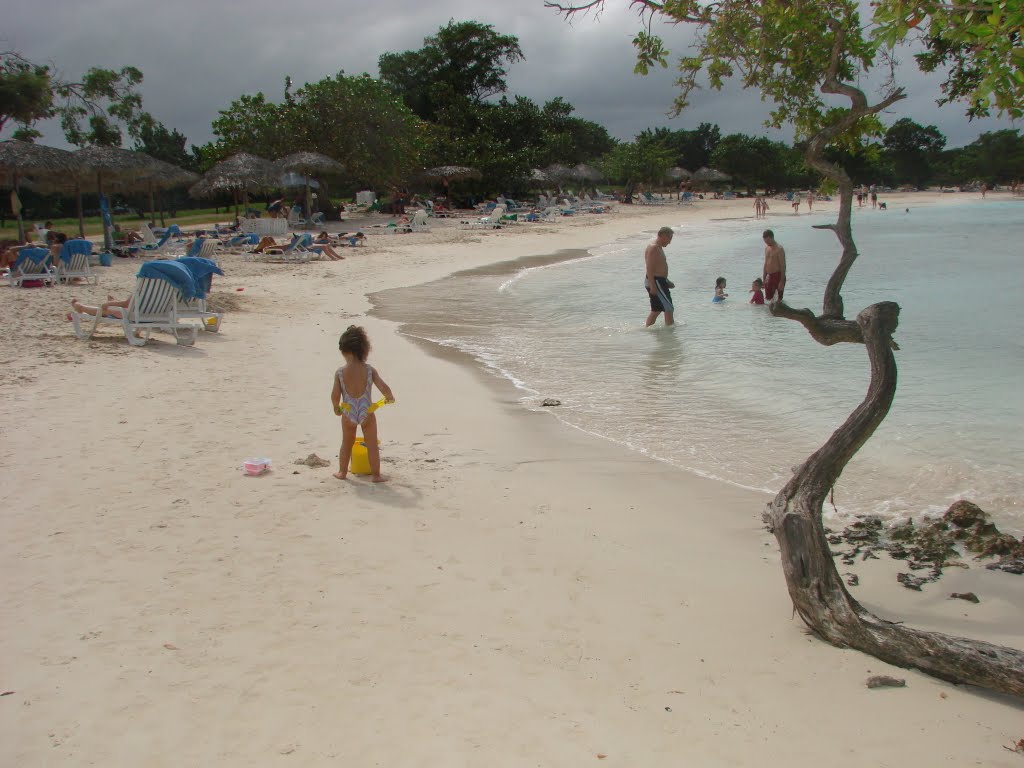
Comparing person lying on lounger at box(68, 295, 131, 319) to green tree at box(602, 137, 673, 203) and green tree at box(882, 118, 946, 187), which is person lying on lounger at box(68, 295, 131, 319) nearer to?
green tree at box(602, 137, 673, 203)

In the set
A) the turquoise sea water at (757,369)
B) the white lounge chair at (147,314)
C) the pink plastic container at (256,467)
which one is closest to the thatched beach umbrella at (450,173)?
the turquoise sea water at (757,369)

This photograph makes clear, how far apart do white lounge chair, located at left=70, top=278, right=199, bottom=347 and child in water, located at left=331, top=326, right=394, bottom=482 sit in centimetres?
467

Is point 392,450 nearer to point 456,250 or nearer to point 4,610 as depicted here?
point 4,610

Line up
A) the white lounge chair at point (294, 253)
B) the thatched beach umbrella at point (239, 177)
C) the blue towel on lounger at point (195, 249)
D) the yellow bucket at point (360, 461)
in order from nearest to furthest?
the yellow bucket at point (360, 461)
the blue towel on lounger at point (195, 249)
the white lounge chair at point (294, 253)
the thatched beach umbrella at point (239, 177)

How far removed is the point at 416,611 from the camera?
3.48 meters

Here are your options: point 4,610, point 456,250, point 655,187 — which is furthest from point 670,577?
point 655,187

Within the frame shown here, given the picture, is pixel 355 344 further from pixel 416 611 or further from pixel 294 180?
pixel 294 180

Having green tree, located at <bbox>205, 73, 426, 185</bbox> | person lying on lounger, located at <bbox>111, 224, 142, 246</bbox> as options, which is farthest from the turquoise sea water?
green tree, located at <bbox>205, 73, 426, 185</bbox>

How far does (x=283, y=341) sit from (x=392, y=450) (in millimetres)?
4479

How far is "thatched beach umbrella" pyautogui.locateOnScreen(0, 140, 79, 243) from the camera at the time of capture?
53.1ft

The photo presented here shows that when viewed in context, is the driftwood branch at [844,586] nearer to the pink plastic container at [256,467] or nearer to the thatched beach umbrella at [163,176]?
the pink plastic container at [256,467]

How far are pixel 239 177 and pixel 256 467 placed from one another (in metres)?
20.0

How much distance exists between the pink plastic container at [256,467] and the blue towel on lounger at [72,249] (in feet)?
32.8

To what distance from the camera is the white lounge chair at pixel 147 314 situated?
28.4 feet
